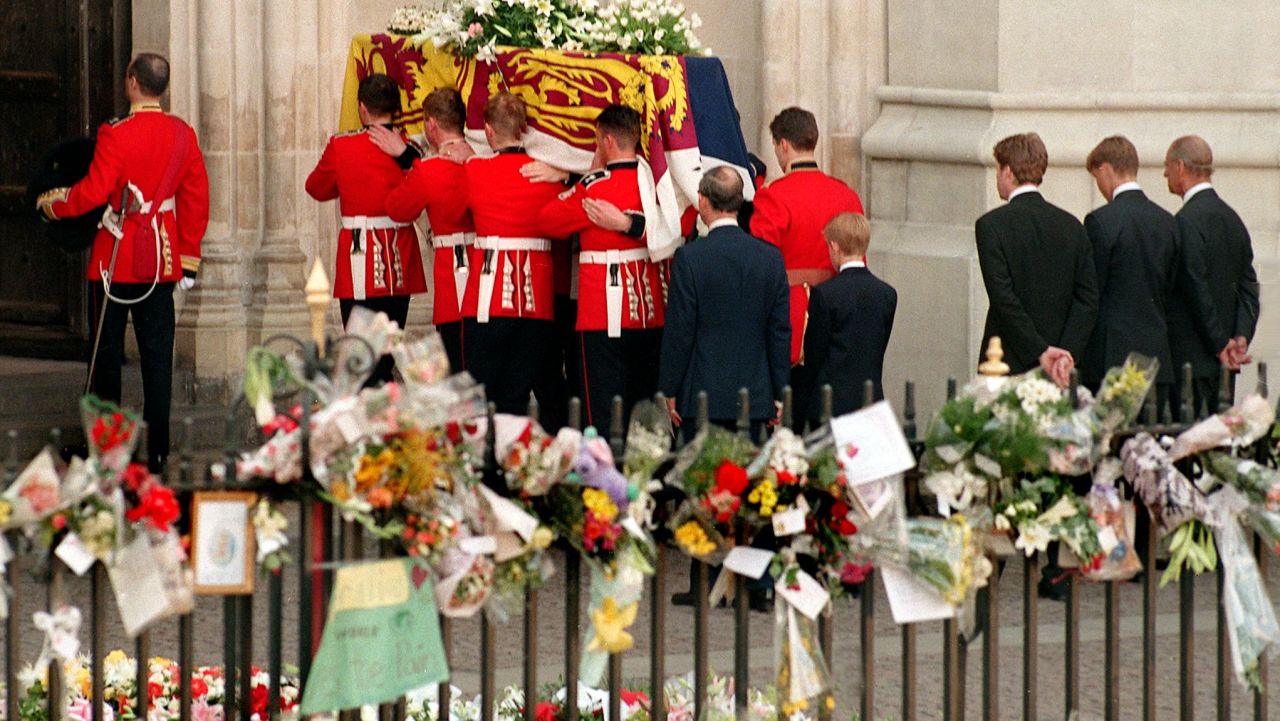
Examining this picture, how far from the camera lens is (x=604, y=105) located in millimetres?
9086

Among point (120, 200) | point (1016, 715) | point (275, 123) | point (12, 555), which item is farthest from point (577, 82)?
point (12, 555)

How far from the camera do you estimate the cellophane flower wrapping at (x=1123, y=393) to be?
5.36 metres

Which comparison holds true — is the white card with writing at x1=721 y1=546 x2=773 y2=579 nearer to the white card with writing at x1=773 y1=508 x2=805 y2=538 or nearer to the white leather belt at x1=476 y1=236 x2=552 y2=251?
the white card with writing at x1=773 y1=508 x2=805 y2=538

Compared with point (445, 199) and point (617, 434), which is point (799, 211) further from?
point (617, 434)

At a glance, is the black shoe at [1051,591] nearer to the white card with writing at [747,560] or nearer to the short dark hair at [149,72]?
the white card with writing at [747,560]

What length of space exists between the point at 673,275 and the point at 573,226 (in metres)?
0.98

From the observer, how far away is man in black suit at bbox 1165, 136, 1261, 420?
903 centimetres

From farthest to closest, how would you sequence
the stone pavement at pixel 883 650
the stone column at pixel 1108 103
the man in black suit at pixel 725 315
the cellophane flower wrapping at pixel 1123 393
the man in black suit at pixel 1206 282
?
the stone column at pixel 1108 103 → the man in black suit at pixel 1206 282 → the man in black suit at pixel 725 315 → the stone pavement at pixel 883 650 → the cellophane flower wrapping at pixel 1123 393

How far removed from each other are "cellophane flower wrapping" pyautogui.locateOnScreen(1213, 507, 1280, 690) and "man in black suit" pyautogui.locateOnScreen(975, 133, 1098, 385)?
3139 mm

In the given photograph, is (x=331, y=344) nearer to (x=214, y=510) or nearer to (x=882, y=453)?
(x=214, y=510)

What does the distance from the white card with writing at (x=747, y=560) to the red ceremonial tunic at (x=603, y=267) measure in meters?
3.89

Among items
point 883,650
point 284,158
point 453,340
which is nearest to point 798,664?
point 883,650

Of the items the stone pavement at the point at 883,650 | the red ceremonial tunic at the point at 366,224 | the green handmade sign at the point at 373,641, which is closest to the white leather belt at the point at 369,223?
the red ceremonial tunic at the point at 366,224

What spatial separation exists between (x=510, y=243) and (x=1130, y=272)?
7.86 feet
